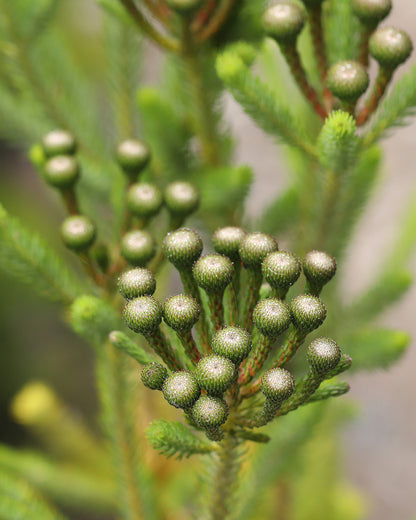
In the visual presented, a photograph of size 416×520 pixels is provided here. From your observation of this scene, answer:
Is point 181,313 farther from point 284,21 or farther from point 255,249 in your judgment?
point 284,21

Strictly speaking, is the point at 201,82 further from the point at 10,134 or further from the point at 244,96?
the point at 10,134

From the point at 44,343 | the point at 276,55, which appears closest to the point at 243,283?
the point at 276,55

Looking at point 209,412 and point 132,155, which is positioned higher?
point 132,155

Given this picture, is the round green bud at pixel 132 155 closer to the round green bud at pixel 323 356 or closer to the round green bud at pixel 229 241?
the round green bud at pixel 229 241

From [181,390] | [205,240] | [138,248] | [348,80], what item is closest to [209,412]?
[181,390]

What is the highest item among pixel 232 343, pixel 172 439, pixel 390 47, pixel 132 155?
pixel 390 47


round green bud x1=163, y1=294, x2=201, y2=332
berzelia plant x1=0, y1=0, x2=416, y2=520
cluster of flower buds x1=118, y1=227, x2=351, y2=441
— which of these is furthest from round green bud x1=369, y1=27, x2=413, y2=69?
round green bud x1=163, y1=294, x2=201, y2=332

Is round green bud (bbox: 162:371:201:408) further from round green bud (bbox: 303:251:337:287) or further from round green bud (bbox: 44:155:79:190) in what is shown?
round green bud (bbox: 44:155:79:190)
